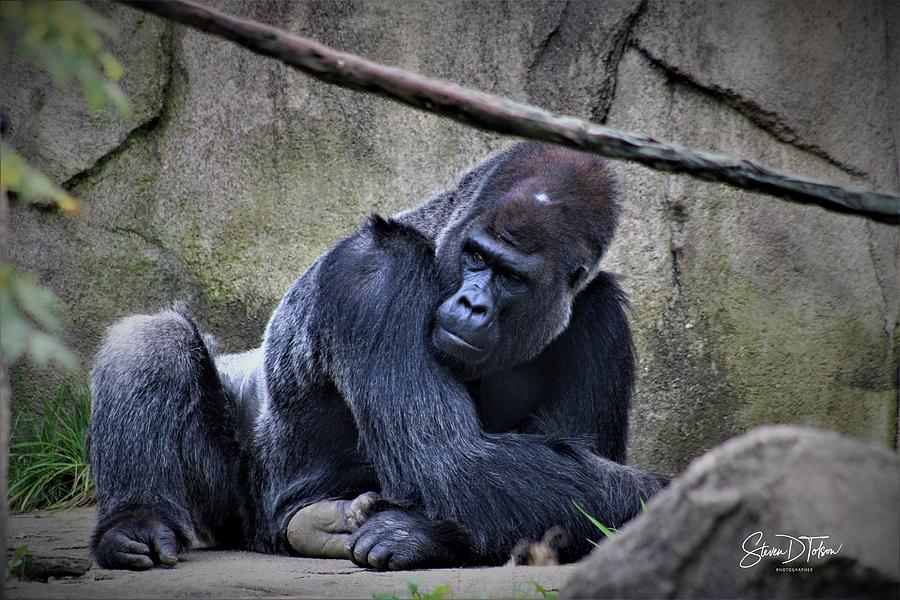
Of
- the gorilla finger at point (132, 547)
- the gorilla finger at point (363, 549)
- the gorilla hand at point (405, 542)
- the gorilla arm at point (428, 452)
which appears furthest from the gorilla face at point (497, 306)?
the gorilla finger at point (132, 547)

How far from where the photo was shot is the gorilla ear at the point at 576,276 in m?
4.59

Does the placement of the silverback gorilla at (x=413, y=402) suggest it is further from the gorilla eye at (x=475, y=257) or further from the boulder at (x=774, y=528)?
the boulder at (x=774, y=528)

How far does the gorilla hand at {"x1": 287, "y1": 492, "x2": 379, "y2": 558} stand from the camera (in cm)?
446

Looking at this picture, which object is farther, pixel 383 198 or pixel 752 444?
pixel 383 198

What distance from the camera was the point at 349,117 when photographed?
6.57 meters

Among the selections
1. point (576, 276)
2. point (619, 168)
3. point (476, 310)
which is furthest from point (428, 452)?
point (619, 168)

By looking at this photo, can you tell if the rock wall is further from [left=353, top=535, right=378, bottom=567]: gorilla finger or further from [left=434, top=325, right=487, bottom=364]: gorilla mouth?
[left=353, top=535, right=378, bottom=567]: gorilla finger

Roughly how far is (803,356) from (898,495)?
409cm

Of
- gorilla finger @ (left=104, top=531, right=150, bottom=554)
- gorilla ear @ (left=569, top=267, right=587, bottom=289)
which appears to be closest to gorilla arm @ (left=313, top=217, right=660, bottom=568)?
gorilla ear @ (left=569, top=267, right=587, bottom=289)

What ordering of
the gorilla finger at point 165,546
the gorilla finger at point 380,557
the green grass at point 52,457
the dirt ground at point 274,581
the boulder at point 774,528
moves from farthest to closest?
the green grass at point 52,457
the gorilla finger at point 165,546
the gorilla finger at point 380,557
the dirt ground at point 274,581
the boulder at point 774,528

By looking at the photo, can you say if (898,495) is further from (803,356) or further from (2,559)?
(803,356)

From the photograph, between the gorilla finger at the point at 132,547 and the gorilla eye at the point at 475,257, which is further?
the gorilla eye at the point at 475,257

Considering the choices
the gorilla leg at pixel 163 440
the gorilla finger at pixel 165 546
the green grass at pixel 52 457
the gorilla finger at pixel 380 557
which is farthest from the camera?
the green grass at pixel 52 457

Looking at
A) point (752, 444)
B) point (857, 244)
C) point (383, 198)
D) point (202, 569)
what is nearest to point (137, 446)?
point (202, 569)
